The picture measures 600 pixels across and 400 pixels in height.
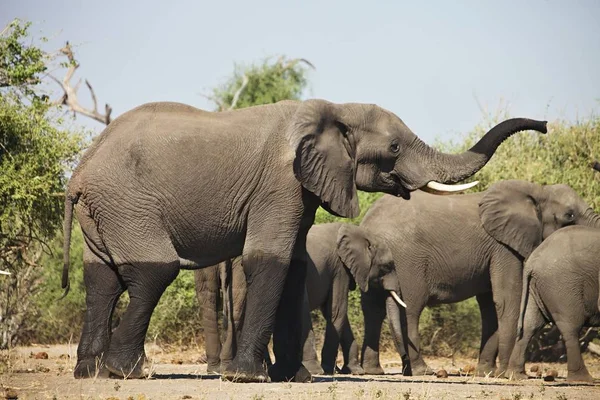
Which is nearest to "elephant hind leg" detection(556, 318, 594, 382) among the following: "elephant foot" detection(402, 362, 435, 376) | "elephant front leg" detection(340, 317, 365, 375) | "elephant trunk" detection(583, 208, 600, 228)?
"elephant foot" detection(402, 362, 435, 376)

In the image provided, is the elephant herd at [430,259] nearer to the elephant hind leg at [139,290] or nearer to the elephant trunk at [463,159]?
the elephant trunk at [463,159]

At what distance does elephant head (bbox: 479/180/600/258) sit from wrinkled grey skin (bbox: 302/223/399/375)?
1.61 meters

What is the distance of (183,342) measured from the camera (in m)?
20.4

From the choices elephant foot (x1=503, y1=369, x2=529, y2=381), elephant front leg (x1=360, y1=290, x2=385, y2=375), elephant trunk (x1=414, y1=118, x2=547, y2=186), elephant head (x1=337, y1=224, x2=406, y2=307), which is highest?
elephant trunk (x1=414, y1=118, x2=547, y2=186)

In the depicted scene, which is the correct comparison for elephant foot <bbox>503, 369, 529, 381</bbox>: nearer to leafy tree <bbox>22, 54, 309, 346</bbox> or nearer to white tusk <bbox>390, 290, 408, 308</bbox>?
white tusk <bbox>390, 290, 408, 308</bbox>

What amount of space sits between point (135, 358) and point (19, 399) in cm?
173

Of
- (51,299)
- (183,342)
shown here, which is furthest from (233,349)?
(51,299)

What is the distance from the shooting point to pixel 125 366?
10906 mm

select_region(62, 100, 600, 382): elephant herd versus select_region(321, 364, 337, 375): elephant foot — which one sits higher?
select_region(62, 100, 600, 382): elephant herd

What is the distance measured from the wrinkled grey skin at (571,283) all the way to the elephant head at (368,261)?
2.15 metres

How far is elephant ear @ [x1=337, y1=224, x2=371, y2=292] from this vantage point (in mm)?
15680

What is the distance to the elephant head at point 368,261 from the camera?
1562 centimetres

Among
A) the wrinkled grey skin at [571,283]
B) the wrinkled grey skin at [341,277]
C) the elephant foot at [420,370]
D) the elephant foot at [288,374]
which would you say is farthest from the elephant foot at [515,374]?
the elephant foot at [288,374]

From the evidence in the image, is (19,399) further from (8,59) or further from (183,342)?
(183,342)
